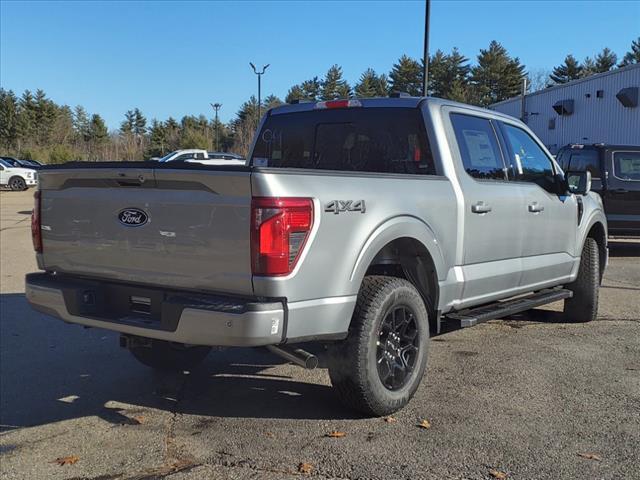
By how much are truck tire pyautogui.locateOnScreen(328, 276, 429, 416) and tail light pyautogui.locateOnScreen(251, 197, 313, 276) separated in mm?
741

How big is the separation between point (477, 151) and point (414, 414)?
7.07ft

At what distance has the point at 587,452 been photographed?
3.64 m

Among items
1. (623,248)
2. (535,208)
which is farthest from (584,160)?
(535,208)

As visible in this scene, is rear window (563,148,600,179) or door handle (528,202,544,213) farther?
rear window (563,148,600,179)

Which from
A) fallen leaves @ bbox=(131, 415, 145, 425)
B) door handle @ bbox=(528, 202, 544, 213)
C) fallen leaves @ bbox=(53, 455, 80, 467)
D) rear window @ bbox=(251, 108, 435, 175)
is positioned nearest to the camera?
fallen leaves @ bbox=(53, 455, 80, 467)

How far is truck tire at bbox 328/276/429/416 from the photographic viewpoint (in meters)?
3.85

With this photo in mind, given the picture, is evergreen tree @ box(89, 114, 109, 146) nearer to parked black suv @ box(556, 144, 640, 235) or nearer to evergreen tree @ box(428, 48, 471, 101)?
evergreen tree @ box(428, 48, 471, 101)

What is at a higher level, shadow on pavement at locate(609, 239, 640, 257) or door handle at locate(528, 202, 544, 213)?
door handle at locate(528, 202, 544, 213)

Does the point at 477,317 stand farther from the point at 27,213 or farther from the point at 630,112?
the point at 630,112

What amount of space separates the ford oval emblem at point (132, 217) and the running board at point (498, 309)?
238cm

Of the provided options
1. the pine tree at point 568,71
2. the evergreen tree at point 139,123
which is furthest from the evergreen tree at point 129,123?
the pine tree at point 568,71

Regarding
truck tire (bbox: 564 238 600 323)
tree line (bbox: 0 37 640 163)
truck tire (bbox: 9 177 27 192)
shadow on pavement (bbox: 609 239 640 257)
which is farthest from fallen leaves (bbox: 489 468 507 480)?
tree line (bbox: 0 37 640 163)

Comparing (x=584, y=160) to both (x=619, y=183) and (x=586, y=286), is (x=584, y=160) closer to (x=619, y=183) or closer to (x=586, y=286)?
(x=619, y=183)

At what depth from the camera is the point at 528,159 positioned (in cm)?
581
